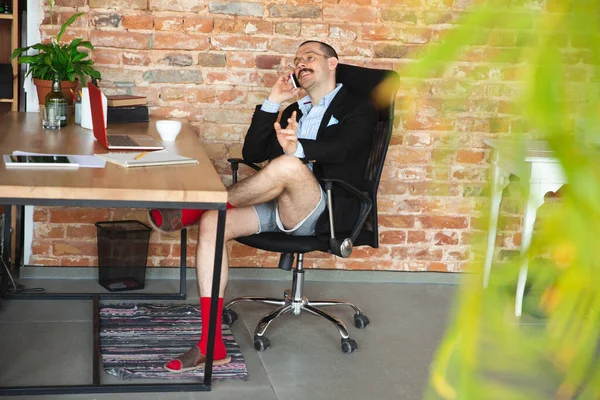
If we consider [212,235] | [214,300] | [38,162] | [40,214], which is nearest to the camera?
[38,162]

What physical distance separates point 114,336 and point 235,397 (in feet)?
2.39

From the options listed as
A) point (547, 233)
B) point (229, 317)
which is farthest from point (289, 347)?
point (547, 233)

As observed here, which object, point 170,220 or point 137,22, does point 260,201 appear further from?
point 137,22

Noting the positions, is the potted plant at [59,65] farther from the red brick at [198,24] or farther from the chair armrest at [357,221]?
the chair armrest at [357,221]

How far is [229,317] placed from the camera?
359cm

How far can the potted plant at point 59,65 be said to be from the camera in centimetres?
370

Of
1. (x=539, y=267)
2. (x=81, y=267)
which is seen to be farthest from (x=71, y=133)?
(x=539, y=267)

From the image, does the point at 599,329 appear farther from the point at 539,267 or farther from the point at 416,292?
the point at 416,292

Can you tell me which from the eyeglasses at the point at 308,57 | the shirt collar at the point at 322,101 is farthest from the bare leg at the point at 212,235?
the eyeglasses at the point at 308,57

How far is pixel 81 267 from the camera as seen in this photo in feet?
13.7

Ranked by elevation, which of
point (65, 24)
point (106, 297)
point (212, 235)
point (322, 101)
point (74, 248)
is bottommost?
point (106, 297)

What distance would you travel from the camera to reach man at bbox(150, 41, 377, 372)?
316cm

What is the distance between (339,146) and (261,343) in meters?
0.86

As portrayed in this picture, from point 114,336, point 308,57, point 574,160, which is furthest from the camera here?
point 308,57
